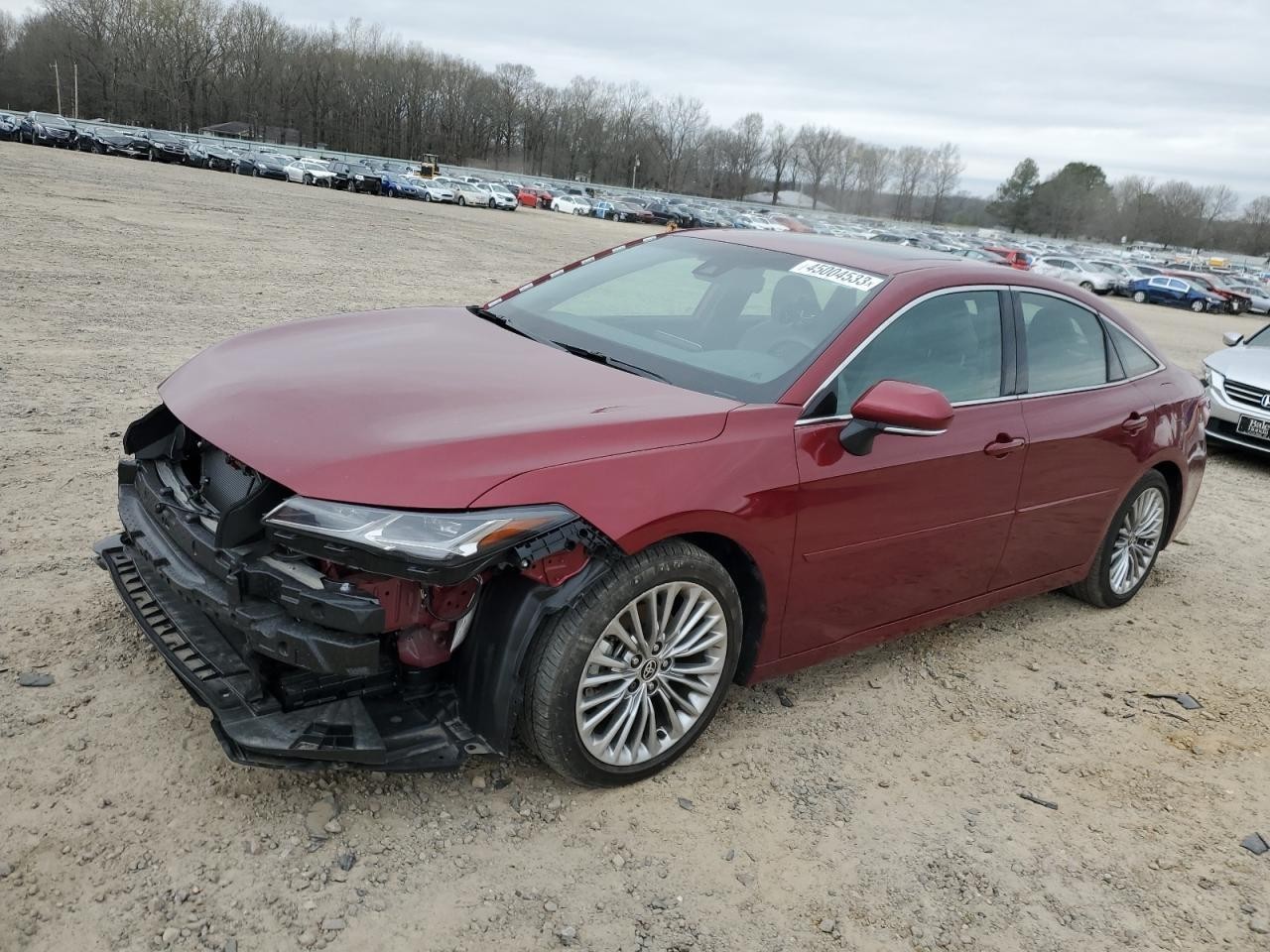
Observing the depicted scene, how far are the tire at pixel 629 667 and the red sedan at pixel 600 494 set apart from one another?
1 cm

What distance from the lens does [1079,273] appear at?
41.7 meters

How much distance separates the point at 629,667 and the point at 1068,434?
95.0 inches

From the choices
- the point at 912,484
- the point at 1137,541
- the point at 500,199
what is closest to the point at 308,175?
the point at 500,199

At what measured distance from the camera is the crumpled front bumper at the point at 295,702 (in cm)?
261

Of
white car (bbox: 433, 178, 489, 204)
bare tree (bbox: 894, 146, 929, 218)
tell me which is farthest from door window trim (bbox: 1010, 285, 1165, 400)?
bare tree (bbox: 894, 146, 929, 218)

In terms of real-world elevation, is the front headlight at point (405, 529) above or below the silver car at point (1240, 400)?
above

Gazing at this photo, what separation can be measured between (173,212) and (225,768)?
820 inches

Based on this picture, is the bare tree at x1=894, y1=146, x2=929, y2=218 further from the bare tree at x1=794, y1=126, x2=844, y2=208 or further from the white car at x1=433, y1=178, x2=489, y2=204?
the white car at x1=433, y1=178, x2=489, y2=204

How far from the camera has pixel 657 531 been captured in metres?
2.88

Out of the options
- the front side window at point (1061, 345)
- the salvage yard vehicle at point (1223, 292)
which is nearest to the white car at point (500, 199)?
the salvage yard vehicle at point (1223, 292)

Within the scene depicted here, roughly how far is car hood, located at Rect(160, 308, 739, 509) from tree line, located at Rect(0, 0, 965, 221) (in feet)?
397

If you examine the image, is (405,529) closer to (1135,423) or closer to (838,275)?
(838,275)

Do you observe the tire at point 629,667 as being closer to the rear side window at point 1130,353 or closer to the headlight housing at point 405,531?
the headlight housing at point 405,531

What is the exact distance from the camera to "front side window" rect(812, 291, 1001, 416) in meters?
3.45
